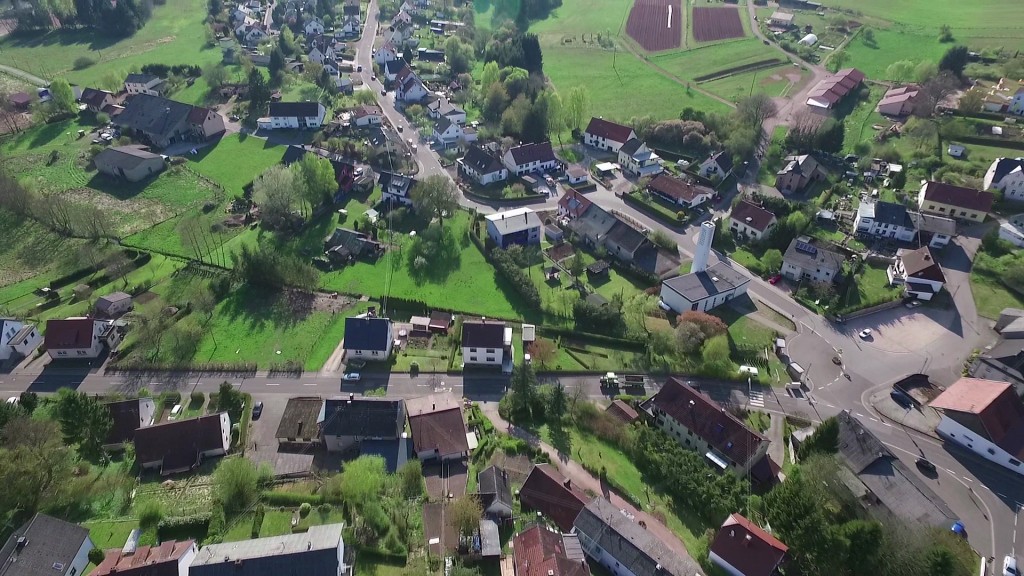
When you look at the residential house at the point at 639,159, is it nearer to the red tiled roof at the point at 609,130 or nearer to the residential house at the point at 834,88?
the red tiled roof at the point at 609,130

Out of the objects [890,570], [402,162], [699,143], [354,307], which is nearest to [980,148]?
[699,143]

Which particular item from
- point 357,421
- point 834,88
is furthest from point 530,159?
point 834,88

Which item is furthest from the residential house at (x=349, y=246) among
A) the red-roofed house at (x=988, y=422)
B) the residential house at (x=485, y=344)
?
the red-roofed house at (x=988, y=422)

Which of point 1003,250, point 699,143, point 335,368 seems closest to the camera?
point 335,368

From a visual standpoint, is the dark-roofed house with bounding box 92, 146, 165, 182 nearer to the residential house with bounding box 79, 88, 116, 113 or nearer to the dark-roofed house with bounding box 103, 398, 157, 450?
the residential house with bounding box 79, 88, 116, 113

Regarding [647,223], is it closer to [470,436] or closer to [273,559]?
[470,436]

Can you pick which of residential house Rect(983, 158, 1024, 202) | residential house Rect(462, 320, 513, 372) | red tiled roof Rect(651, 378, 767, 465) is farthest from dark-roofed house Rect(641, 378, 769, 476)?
residential house Rect(983, 158, 1024, 202)
